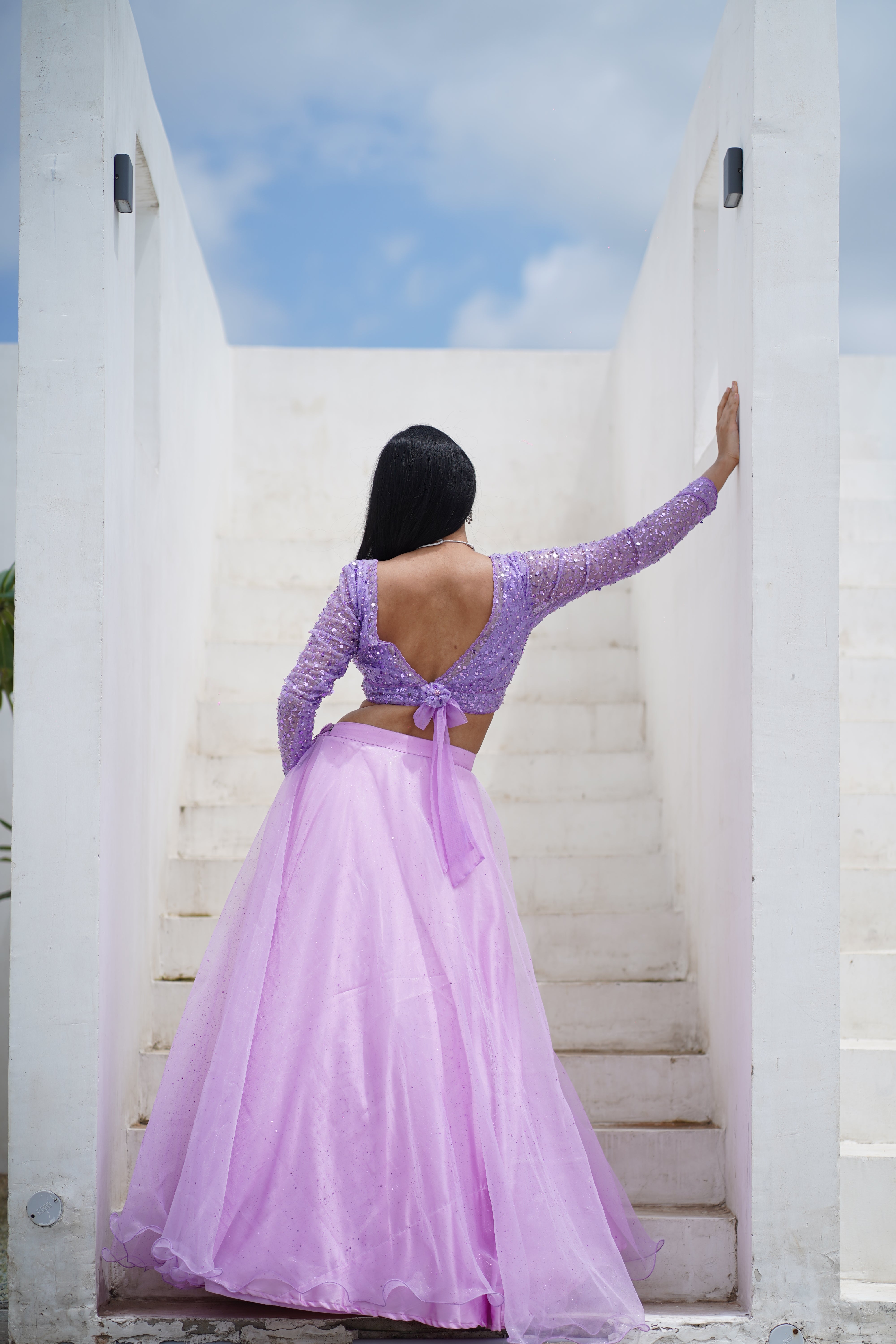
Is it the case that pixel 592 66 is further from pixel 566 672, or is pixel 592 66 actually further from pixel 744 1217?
pixel 744 1217

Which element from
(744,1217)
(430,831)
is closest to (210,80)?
(430,831)

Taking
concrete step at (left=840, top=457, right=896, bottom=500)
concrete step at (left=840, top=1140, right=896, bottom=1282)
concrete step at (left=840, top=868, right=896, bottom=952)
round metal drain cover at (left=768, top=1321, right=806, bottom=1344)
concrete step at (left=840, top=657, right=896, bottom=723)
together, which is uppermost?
concrete step at (left=840, top=457, right=896, bottom=500)

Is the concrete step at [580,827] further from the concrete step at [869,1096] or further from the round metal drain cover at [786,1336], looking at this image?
the round metal drain cover at [786,1336]

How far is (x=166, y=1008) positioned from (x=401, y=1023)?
1169 mm

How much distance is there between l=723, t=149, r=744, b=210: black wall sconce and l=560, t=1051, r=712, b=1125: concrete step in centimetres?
198

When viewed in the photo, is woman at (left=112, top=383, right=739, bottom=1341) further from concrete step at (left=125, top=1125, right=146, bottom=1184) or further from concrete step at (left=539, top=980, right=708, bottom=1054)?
concrete step at (left=539, top=980, right=708, bottom=1054)

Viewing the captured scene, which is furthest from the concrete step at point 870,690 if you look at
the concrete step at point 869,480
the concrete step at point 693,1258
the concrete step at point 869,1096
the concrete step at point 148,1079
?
the concrete step at point 148,1079

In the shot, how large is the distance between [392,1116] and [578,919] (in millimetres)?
1305

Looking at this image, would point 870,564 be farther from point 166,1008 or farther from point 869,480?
point 166,1008

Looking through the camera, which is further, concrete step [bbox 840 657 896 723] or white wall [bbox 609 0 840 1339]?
concrete step [bbox 840 657 896 723]

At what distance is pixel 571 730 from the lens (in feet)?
12.9

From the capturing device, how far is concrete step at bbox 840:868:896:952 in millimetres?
2947

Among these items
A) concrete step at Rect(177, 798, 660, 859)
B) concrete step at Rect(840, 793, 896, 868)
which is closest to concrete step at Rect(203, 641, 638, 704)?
concrete step at Rect(177, 798, 660, 859)

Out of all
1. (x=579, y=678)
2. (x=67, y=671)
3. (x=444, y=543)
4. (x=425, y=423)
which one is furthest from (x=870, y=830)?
(x=425, y=423)
